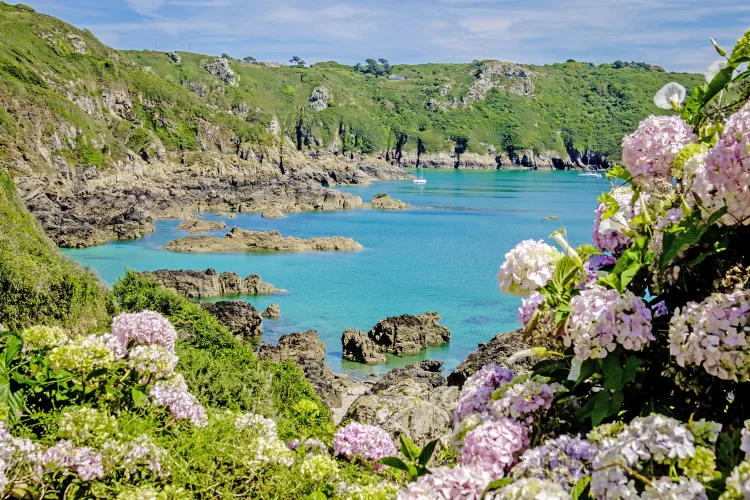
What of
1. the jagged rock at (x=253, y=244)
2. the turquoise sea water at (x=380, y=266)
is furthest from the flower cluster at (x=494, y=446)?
the jagged rock at (x=253, y=244)

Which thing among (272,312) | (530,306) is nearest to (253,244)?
(272,312)

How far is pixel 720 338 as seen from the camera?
2062 millimetres

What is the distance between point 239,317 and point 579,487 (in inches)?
974

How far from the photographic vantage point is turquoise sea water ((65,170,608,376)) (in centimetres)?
2952

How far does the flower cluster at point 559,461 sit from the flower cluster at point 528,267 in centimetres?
72

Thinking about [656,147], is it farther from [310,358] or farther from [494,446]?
[310,358]

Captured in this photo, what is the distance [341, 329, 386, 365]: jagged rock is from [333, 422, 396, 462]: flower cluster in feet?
65.5

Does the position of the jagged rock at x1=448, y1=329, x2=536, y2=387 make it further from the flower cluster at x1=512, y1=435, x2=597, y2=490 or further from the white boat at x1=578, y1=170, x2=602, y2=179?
the white boat at x1=578, y1=170, x2=602, y2=179

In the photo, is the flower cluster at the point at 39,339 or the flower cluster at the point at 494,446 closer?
the flower cluster at the point at 494,446

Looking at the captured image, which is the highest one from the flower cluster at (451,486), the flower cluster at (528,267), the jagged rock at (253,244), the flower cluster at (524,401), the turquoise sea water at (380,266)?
the flower cluster at (528,267)

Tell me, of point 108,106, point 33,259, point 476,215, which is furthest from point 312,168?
point 33,259

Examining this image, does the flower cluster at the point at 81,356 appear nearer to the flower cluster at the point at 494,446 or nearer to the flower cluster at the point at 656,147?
the flower cluster at the point at 494,446

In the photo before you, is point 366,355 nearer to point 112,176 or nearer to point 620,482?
point 620,482

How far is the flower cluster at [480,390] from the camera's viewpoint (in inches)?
108
